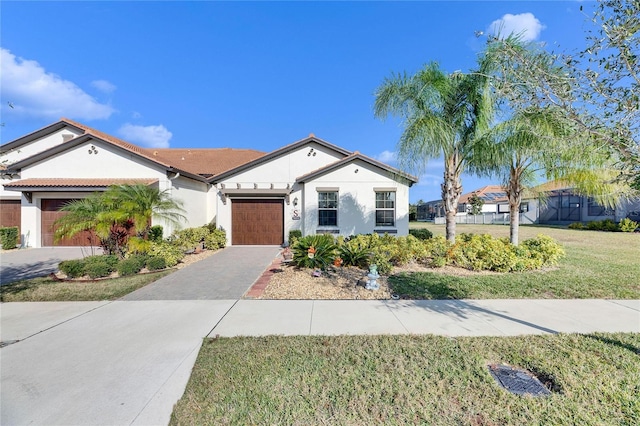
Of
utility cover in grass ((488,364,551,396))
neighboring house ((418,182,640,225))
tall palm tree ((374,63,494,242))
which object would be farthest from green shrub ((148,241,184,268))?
neighboring house ((418,182,640,225))

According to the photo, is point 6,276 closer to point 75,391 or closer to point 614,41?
point 75,391

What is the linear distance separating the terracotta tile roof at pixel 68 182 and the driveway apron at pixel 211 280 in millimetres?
5912

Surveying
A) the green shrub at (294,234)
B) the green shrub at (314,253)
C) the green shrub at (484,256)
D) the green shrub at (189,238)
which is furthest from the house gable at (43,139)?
the green shrub at (484,256)

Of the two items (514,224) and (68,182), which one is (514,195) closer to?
(514,224)

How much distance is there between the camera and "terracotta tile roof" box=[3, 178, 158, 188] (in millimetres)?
12102

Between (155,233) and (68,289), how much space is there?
4.81m

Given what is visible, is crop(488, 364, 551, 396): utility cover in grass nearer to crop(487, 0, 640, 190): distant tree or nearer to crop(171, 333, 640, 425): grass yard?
crop(171, 333, 640, 425): grass yard

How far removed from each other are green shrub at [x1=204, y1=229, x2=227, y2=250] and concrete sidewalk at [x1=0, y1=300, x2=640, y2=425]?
7372 millimetres

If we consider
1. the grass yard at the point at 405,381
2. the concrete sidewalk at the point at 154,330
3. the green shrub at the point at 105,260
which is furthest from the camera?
the green shrub at the point at 105,260

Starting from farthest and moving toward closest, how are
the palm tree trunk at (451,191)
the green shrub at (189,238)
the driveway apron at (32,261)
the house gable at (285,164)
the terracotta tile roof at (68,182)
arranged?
the house gable at (285,164)
the terracotta tile roof at (68,182)
the green shrub at (189,238)
the palm tree trunk at (451,191)
the driveway apron at (32,261)

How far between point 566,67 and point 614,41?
1.25ft

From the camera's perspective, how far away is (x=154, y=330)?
4.38m

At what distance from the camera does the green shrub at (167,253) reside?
9.09 m

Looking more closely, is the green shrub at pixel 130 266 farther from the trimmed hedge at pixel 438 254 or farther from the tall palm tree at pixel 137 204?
the trimmed hedge at pixel 438 254
